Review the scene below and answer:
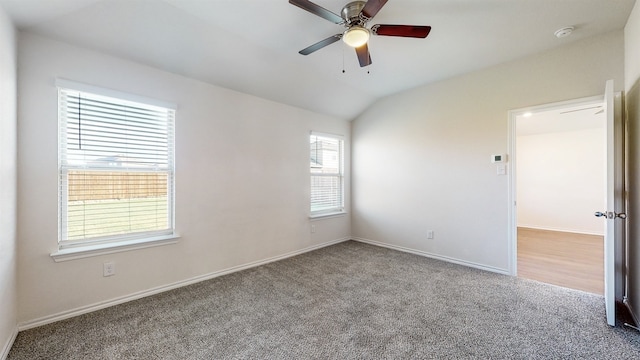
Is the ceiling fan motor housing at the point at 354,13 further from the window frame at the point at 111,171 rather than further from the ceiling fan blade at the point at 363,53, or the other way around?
the window frame at the point at 111,171

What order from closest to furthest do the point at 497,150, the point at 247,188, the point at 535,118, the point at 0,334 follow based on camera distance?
the point at 0,334 < the point at 497,150 < the point at 247,188 < the point at 535,118

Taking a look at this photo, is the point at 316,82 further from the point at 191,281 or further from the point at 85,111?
the point at 191,281

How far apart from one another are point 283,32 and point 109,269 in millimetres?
2852

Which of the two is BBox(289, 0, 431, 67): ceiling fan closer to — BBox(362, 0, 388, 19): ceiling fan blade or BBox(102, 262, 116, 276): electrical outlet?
BBox(362, 0, 388, 19): ceiling fan blade

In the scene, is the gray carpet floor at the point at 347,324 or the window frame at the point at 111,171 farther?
the window frame at the point at 111,171

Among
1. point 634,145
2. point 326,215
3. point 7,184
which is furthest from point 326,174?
A: point 7,184

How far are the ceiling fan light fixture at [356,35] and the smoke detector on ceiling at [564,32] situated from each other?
2070mm

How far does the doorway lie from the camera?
4258 millimetres

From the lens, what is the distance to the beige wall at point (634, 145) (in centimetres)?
209

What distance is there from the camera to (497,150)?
10.8 feet

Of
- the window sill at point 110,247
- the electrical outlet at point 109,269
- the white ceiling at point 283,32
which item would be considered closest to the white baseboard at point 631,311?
the white ceiling at point 283,32

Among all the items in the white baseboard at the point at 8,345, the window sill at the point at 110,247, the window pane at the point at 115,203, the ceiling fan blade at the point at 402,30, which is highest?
the ceiling fan blade at the point at 402,30

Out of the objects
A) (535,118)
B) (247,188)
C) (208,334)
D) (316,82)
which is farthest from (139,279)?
(535,118)

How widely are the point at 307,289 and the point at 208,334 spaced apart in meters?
1.09
